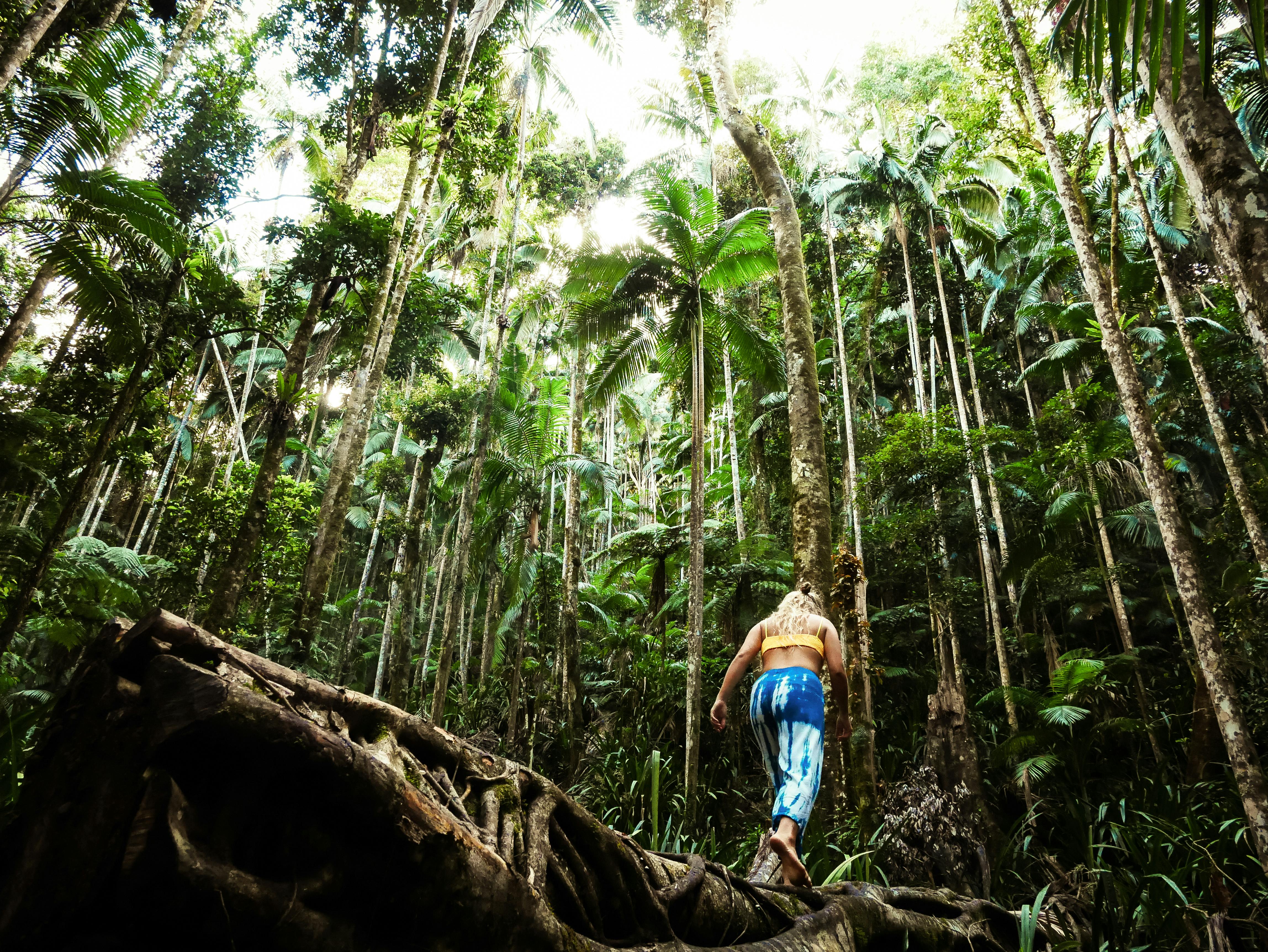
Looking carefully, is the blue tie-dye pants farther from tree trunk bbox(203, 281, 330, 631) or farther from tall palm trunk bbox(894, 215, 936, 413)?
tall palm trunk bbox(894, 215, 936, 413)

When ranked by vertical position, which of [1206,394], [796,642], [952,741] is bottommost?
[952,741]

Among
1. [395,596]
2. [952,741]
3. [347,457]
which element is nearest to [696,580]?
[952,741]

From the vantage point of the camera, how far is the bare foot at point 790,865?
289 cm

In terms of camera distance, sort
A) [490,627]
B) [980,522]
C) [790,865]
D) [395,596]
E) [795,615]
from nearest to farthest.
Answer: [790,865], [795,615], [980,522], [490,627], [395,596]

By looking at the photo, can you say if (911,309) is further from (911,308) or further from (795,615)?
(795,615)

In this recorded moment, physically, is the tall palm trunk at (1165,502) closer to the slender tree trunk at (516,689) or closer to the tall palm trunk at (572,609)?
the tall palm trunk at (572,609)

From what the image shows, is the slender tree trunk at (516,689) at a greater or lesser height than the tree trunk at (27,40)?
lesser

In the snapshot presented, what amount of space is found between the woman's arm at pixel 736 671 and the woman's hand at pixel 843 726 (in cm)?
60

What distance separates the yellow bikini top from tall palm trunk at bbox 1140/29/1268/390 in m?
2.49

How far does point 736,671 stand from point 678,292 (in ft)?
25.9

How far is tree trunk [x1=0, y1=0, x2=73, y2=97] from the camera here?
5000 millimetres

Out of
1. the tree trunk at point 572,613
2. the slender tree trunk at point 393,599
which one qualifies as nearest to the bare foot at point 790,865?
the tree trunk at point 572,613

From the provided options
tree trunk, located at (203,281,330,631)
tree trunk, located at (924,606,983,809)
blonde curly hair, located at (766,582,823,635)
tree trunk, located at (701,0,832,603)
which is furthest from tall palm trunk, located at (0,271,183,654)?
tree trunk, located at (924,606,983,809)

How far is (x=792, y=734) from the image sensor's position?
331 cm
